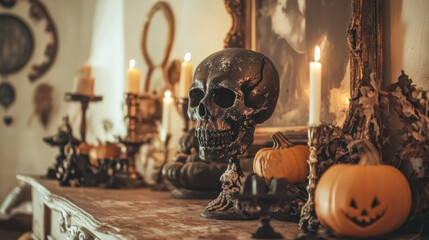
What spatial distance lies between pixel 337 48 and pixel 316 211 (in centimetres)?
54

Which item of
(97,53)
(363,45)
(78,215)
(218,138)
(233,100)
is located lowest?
(78,215)

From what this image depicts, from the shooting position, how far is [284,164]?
1274mm

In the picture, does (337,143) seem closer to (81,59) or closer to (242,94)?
(242,94)

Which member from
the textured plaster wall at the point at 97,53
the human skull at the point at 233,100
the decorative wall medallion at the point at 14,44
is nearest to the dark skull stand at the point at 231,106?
the human skull at the point at 233,100

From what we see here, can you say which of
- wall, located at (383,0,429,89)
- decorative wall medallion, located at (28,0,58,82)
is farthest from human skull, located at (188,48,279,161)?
decorative wall medallion, located at (28,0,58,82)

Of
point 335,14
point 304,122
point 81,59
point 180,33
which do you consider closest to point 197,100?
point 304,122

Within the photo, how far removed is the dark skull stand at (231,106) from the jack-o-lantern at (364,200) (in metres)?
0.34

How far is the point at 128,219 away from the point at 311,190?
18.9 inches

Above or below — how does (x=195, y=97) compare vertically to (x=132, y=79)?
below

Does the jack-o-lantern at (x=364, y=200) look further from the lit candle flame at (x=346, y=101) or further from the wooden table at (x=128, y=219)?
the lit candle flame at (x=346, y=101)

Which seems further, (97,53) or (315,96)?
(97,53)

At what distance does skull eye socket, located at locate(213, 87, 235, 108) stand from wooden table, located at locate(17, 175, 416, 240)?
11.9 inches

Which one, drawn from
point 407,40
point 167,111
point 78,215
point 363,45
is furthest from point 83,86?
point 407,40

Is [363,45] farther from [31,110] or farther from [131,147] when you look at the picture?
[31,110]
